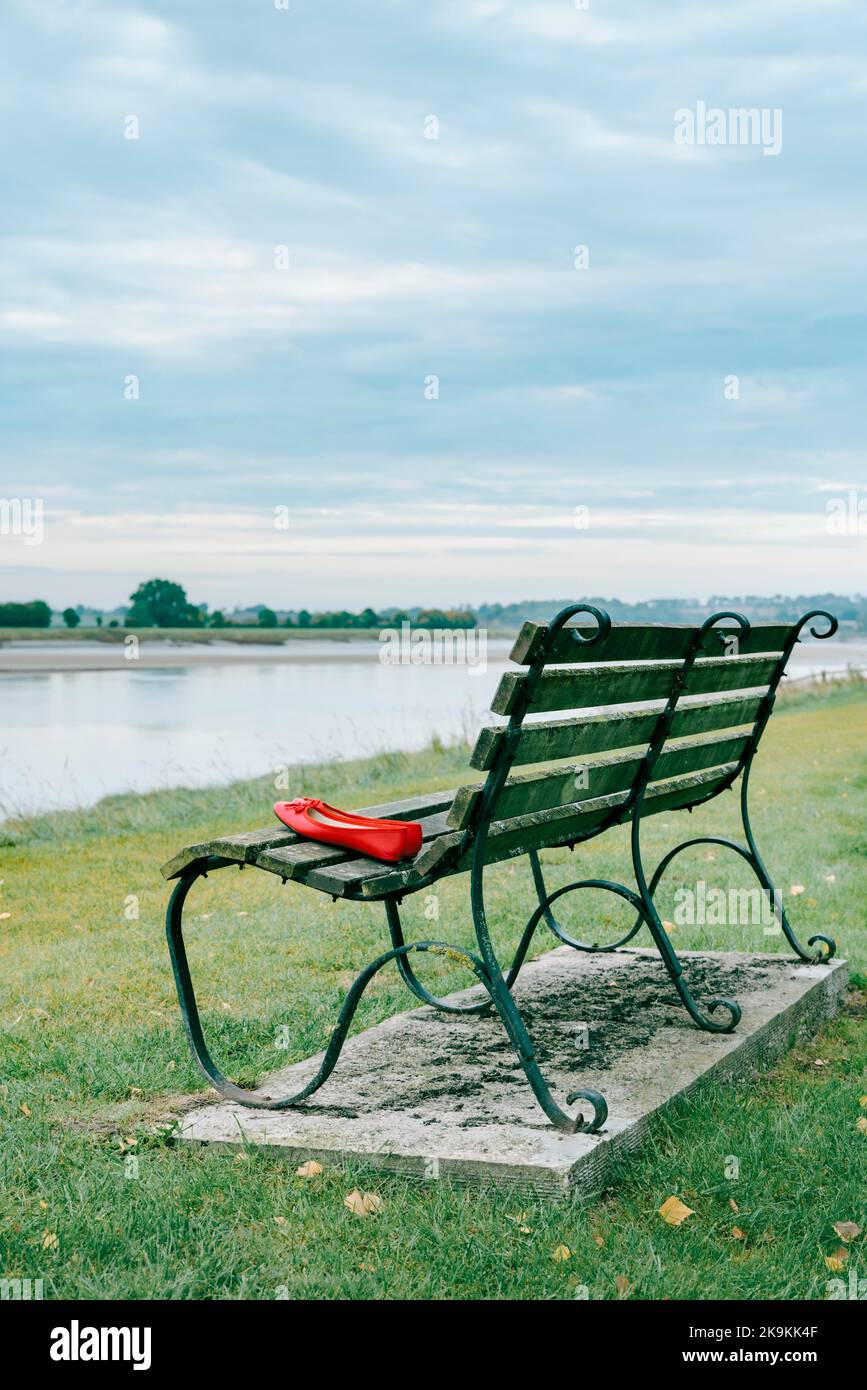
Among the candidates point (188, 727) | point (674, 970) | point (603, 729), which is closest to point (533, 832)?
point (603, 729)

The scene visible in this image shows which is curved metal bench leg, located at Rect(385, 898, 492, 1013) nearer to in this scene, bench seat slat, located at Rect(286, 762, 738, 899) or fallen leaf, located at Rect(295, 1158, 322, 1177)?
bench seat slat, located at Rect(286, 762, 738, 899)

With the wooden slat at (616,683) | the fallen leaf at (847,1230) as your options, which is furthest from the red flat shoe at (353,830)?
the fallen leaf at (847,1230)

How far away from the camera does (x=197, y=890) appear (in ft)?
25.0

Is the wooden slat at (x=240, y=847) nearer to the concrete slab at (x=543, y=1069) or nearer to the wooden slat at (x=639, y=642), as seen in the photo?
the concrete slab at (x=543, y=1069)

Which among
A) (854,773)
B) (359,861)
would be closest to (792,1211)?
(359,861)

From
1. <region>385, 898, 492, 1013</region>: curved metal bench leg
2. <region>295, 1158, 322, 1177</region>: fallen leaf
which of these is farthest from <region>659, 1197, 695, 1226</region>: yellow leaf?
<region>385, 898, 492, 1013</region>: curved metal bench leg

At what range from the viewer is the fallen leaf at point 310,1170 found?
3266 mm

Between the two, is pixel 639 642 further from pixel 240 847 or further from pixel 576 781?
pixel 240 847

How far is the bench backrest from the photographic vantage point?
10.9 ft

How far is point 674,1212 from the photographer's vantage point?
3.07 metres

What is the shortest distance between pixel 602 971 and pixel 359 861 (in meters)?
1.65

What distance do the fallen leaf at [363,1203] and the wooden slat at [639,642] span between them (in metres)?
1.35

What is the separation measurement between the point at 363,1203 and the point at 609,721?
5.06 feet
